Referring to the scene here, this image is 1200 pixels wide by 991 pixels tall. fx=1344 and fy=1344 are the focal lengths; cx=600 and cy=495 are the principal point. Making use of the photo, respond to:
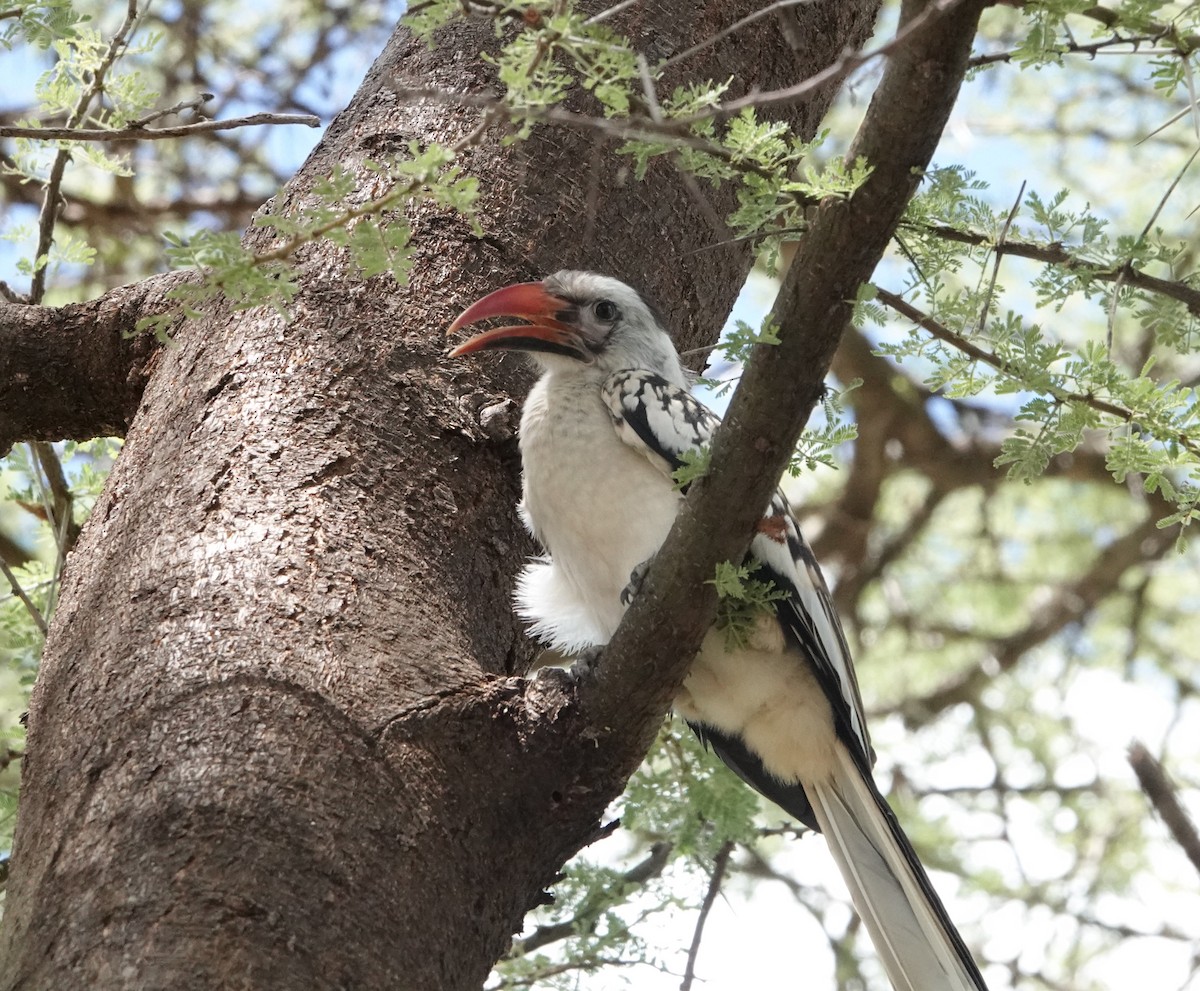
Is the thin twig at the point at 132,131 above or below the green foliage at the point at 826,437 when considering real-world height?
above

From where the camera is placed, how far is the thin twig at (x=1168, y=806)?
198 cm

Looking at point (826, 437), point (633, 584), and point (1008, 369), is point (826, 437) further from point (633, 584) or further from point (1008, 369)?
point (633, 584)

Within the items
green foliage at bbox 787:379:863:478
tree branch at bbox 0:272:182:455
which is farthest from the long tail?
tree branch at bbox 0:272:182:455

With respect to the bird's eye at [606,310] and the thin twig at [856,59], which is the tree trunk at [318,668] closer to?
the bird's eye at [606,310]

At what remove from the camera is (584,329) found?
9.24ft

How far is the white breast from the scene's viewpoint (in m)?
2.53

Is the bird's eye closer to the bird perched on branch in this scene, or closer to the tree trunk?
the bird perched on branch

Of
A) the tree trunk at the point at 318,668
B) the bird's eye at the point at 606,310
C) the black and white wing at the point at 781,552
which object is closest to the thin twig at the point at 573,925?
the black and white wing at the point at 781,552

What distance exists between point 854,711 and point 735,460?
101 centimetres

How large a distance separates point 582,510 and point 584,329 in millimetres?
465

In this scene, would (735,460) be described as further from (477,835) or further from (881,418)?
(881,418)

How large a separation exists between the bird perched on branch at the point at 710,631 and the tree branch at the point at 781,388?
45 cm

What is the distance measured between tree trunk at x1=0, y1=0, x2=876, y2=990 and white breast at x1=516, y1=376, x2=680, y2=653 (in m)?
0.07

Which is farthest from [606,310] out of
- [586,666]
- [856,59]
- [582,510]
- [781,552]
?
[856,59]
